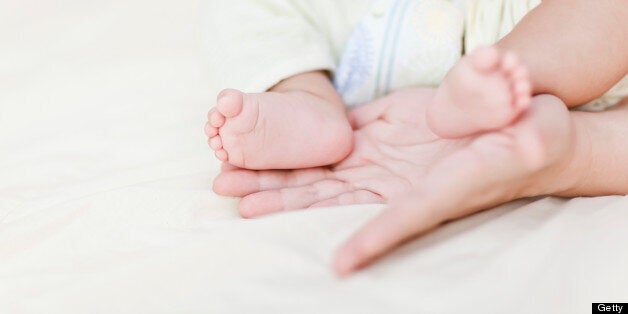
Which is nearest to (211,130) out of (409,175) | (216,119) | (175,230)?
(216,119)

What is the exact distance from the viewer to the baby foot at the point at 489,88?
64 centimetres

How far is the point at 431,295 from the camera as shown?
0.62 meters

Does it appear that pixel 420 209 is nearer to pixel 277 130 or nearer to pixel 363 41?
pixel 277 130

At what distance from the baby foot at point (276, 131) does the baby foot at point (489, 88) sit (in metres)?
0.23

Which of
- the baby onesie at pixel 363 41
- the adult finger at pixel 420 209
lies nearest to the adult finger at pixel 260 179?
the baby onesie at pixel 363 41

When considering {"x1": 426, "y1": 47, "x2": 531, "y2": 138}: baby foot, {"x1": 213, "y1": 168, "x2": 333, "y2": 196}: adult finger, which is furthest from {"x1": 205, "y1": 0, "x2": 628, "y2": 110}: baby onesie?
{"x1": 426, "y1": 47, "x2": 531, "y2": 138}: baby foot

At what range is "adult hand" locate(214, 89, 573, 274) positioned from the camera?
62cm

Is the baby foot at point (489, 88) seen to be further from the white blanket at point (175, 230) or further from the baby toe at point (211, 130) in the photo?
the baby toe at point (211, 130)

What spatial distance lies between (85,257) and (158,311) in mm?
187

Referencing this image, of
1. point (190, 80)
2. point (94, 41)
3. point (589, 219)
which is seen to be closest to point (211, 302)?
point (589, 219)

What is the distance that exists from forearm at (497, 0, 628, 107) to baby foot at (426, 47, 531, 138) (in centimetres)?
15

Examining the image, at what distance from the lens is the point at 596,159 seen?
79 cm

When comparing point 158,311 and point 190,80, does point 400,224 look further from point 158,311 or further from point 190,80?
point 190,80

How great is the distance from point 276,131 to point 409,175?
0.55ft
